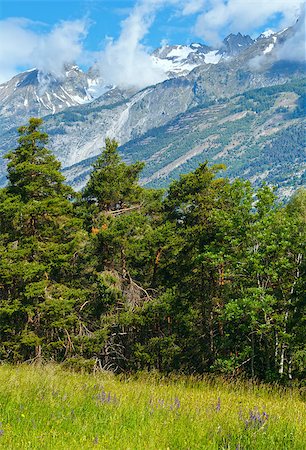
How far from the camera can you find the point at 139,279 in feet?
82.5

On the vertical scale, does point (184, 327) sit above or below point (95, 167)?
below

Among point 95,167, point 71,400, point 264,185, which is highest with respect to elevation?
point 95,167

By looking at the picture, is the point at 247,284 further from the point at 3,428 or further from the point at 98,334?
the point at 3,428

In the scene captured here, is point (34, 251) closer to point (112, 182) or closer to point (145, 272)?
point (112, 182)

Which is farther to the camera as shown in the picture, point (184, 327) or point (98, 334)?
point (184, 327)

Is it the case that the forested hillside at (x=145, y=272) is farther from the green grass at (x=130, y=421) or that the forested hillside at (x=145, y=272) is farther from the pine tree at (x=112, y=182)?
the green grass at (x=130, y=421)

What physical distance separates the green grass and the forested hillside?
39.4ft

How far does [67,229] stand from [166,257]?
17.9ft

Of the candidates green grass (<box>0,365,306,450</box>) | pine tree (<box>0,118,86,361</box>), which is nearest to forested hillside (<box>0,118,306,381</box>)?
pine tree (<box>0,118,86,361</box>)

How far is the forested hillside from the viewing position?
18.9 m

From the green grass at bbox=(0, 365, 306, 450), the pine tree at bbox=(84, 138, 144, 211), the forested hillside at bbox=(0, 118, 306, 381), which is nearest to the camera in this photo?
the green grass at bbox=(0, 365, 306, 450)

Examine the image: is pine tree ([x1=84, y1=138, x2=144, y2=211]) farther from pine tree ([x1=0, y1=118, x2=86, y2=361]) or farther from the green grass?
the green grass

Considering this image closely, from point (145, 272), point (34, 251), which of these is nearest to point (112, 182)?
point (145, 272)

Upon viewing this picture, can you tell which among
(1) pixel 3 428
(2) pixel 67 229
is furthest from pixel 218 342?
(1) pixel 3 428
